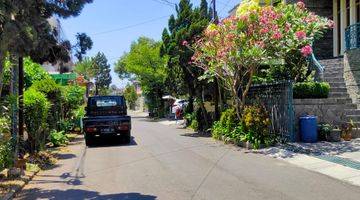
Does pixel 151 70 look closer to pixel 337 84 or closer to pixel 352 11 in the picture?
pixel 352 11

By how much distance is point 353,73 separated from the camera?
65.6 ft

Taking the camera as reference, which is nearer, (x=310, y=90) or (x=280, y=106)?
(x=280, y=106)


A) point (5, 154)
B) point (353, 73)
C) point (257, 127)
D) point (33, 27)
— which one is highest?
point (33, 27)

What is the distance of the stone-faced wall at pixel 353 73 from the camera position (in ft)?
64.1

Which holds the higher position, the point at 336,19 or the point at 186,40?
the point at 336,19

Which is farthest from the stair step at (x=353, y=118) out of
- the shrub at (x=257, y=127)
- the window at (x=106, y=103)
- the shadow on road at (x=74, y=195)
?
the shadow on road at (x=74, y=195)

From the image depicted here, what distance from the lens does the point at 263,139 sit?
58.6 feet

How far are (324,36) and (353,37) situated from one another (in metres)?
7.91

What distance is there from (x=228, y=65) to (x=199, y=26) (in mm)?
5421

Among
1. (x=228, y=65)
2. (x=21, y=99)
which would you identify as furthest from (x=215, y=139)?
(x=21, y=99)

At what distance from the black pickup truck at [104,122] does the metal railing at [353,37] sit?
9.29 m

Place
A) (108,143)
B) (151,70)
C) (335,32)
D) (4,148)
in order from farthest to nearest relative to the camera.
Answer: (151,70)
(335,32)
(108,143)
(4,148)

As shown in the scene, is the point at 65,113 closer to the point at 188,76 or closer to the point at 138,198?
the point at 188,76

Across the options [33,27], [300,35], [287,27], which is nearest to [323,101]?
[300,35]
